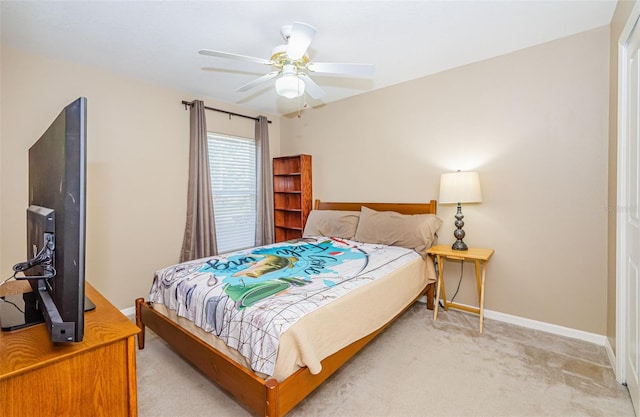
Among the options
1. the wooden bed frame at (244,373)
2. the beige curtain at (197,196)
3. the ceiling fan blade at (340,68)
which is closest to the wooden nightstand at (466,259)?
the wooden bed frame at (244,373)

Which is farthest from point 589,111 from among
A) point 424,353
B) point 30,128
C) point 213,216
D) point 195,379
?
point 30,128

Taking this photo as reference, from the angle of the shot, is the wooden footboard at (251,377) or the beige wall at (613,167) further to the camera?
the beige wall at (613,167)

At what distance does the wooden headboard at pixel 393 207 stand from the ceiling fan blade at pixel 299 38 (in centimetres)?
204

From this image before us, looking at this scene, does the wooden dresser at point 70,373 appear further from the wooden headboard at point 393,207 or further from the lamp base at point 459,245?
the wooden headboard at point 393,207

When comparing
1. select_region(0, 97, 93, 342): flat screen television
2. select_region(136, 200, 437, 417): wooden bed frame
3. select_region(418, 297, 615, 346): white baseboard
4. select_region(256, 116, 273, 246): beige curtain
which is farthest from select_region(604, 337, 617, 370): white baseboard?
select_region(256, 116, 273, 246): beige curtain

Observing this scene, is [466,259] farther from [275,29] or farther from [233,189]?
[233,189]

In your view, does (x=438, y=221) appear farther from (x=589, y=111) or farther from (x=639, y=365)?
(x=639, y=365)

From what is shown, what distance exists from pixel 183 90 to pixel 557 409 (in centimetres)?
435

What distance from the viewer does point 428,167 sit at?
3227 millimetres


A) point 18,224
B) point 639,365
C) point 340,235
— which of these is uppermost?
point 18,224

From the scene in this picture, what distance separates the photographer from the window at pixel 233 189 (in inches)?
155

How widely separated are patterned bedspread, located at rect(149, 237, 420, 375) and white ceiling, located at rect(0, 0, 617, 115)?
1837 mm

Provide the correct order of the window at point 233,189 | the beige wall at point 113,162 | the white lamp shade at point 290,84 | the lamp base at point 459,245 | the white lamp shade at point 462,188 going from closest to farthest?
the white lamp shade at point 290,84, the beige wall at point 113,162, the white lamp shade at point 462,188, the lamp base at point 459,245, the window at point 233,189

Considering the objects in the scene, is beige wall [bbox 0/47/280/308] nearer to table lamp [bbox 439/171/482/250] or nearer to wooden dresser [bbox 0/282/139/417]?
wooden dresser [bbox 0/282/139/417]
